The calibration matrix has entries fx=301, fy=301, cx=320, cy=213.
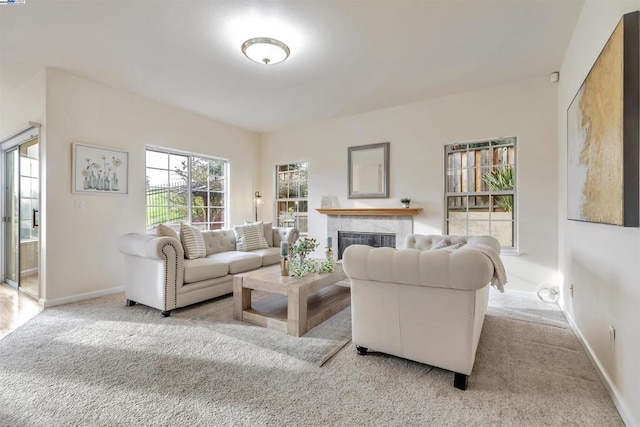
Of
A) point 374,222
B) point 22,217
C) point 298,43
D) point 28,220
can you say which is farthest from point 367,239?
point 22,217

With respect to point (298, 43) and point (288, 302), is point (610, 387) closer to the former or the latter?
point (288, 302)

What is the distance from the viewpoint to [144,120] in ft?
14.2

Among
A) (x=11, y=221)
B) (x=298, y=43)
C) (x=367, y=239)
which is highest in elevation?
(x=298, y=43)

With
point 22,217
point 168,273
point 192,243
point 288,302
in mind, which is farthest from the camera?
point 22,217

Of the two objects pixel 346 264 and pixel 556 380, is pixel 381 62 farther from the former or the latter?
pixel 556 380

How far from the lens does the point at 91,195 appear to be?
147 inches

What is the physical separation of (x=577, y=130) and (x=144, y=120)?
5.03 meters

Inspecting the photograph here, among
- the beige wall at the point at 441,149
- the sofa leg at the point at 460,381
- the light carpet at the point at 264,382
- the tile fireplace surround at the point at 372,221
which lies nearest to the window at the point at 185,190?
the beige wall at the point at 441,149

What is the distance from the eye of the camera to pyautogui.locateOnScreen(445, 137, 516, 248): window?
4059 mm

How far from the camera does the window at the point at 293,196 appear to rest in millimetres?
5898

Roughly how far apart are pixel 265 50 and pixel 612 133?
267cm

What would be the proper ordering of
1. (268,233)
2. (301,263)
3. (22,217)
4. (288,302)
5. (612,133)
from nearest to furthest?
(612,133) → (288,302) → (301,263) → (22,217) → (268,233)

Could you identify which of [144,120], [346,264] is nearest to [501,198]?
Result: [346,264]

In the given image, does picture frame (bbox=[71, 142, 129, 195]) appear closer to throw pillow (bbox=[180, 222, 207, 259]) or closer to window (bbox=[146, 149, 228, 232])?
window (bbox=[146, 149, 228, 232])
